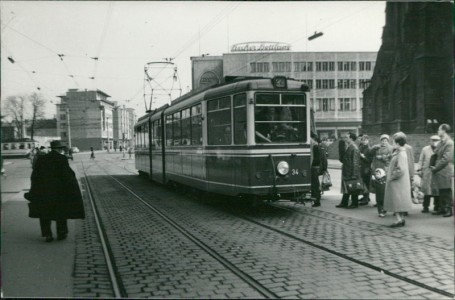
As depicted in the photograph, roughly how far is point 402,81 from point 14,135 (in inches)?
1528

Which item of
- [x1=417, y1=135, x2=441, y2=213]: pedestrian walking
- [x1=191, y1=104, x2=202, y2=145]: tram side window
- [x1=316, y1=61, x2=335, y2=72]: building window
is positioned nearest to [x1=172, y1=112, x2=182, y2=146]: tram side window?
[x1=191, y1=104, x2=202, y2=145]: tram side window

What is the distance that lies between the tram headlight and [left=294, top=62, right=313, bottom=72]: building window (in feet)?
195

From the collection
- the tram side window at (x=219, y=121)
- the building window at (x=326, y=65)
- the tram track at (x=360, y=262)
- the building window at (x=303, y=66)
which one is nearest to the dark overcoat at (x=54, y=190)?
the tram track at (x=360, y=262)

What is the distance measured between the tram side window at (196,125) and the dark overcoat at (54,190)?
4505 mm

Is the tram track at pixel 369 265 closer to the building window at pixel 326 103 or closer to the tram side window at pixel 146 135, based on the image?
the tram side window at pixel 146 135

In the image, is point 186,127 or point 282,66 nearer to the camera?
point 186,127

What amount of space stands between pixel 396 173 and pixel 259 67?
59266mm

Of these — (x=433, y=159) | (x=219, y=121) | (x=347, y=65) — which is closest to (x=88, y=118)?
(x=219, y=121)

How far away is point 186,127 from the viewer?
12852mm

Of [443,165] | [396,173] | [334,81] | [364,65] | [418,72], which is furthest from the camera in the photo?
[334,81]

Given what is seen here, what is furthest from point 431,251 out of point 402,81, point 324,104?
point 324,104

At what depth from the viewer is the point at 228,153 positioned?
10.3 m

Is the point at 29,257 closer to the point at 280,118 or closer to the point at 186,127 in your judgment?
the point at 280,118

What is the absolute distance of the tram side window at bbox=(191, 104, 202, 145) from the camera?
11633 millimetres
